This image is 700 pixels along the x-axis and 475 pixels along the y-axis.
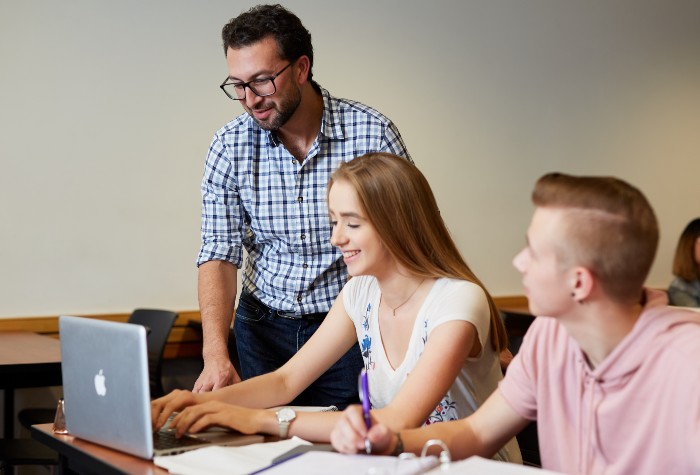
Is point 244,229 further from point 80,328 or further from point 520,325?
point 520,325

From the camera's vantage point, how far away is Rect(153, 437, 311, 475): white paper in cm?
151

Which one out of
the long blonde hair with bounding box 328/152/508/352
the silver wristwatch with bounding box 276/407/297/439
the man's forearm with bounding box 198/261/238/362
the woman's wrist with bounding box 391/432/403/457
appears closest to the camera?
the woman's wrist with bounding box 391/432/403/457

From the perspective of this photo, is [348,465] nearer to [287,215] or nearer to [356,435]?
[356,435]

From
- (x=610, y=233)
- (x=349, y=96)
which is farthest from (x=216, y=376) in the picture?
(x=349, y=96)

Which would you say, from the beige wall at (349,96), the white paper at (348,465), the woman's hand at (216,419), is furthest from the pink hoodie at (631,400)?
the beige wall at (349,96)

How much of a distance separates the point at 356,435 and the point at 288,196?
1.26 m

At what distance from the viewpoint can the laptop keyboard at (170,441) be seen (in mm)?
1684

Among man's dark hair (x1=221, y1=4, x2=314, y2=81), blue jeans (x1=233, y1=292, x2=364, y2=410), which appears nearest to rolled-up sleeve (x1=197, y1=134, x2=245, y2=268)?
blue jeans (x1=233, y1=292, x2=364, y2=410)

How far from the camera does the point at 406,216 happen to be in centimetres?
212

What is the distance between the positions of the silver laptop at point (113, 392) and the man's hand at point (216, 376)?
401 mm

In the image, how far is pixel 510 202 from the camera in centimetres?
541

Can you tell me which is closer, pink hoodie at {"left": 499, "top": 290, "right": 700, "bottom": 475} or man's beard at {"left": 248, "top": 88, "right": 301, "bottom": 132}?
pink hoodie at {"left": 499, "top": 290, "right": 700, "bottom": 475}

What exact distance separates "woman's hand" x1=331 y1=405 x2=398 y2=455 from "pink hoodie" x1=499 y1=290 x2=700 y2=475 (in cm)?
29

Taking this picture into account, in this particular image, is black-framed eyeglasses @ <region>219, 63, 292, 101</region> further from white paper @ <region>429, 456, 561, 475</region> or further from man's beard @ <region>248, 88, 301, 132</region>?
white paper @ <region>429, 456, 561, 475</region>
